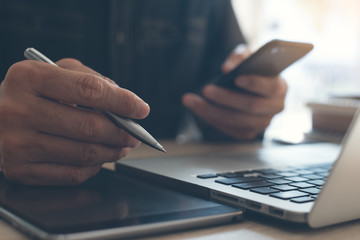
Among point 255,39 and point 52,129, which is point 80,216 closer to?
point 52,129

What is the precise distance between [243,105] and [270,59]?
0.17 meters

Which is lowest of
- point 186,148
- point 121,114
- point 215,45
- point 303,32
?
point 186,148

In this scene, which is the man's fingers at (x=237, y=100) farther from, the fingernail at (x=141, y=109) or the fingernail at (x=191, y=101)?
the fingernail at (x=141, y=109)

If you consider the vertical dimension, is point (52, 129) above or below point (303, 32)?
below

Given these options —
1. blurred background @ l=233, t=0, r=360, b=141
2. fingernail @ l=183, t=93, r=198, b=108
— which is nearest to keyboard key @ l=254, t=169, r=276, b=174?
fingernail @ l=183, t=93, r=198, b=108

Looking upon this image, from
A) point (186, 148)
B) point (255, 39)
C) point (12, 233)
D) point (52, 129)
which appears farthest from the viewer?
point (255, 39)

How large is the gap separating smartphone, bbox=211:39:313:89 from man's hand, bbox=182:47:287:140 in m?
0.02

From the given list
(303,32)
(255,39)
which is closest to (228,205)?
(255,39)

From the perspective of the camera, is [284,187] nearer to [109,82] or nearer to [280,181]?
[280,181]

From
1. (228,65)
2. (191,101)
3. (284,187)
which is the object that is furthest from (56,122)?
(228,65)

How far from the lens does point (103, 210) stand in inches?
12.3

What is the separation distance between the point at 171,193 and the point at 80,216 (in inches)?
4.3

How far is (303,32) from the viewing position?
1.96 m

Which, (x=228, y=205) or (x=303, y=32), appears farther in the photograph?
(x=303, y=32)
